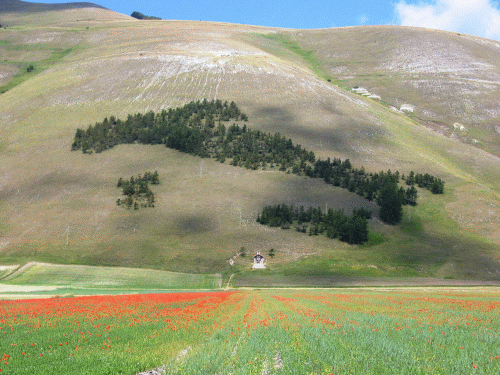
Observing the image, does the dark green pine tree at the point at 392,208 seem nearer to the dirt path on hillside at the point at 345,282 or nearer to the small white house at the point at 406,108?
the dirt path on hillside at the point at 345,282

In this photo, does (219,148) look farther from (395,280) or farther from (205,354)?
(205,354)

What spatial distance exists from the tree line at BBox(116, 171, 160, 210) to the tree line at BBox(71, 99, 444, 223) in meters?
19.0

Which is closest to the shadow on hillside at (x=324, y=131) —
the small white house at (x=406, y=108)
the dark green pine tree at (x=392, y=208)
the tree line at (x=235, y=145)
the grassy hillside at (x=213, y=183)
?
the grassy hillside at (x=213, y=183)

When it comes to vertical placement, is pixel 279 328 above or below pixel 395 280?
above

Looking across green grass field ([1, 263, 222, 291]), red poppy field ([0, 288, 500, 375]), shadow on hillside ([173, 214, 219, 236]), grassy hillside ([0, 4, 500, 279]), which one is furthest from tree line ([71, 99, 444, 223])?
red poppy field ([0, 288, 500, 375])

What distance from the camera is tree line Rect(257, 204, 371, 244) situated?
90.3m

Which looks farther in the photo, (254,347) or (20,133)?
(20,133)

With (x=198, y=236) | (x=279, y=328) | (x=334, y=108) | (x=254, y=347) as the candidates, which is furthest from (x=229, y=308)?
(x=334, y=108)

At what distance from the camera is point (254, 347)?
15.0m

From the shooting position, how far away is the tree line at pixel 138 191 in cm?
9959

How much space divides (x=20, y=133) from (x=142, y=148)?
1673 inches

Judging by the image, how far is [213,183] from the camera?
109 metres

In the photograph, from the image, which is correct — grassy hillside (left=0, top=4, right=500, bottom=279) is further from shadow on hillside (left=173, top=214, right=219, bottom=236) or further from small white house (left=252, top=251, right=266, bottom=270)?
small white house (left=252, top=251, right=266, bottom=270)

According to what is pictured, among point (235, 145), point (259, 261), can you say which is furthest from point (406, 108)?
point (259, 261)
